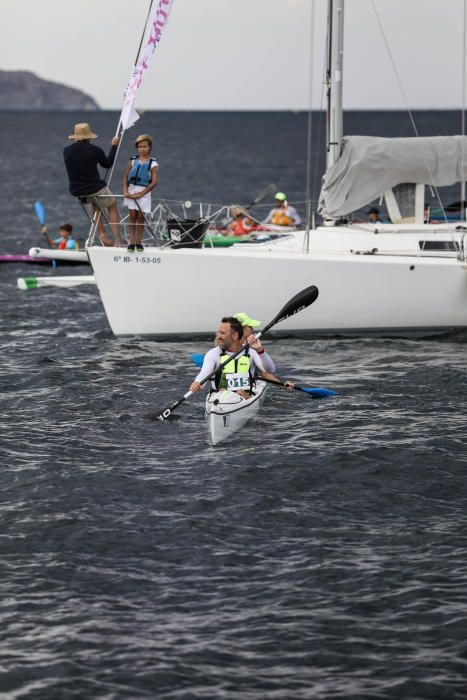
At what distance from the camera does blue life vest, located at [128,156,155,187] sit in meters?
17.5

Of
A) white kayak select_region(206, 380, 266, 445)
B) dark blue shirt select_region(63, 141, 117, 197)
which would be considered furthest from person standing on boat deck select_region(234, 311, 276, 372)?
dark blue shirt select_region(63, 141, 117, 197)

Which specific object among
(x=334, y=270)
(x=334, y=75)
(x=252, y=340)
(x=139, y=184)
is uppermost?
(x=334, y=75)

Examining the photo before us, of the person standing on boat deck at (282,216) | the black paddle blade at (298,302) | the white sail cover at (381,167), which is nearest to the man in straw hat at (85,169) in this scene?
the black paddle blade at (298,302)

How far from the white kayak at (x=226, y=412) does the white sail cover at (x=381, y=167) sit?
6.53 metres

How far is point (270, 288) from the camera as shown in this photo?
17.8m

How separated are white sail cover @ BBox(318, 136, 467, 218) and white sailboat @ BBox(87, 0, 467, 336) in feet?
0.06

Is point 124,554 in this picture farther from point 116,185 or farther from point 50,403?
point 116,185

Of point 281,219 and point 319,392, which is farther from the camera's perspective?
point 281,219

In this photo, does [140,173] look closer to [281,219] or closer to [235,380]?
[235,380]

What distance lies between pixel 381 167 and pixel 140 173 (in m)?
4.48

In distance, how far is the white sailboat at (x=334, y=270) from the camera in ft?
57.8

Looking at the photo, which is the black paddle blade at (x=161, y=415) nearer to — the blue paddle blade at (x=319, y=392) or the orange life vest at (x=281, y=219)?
the blue paddle blade at (x=319, y=392)

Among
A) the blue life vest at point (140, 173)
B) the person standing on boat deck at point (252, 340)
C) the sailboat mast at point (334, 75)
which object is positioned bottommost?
the person standing on boat deck at point (252, 340)

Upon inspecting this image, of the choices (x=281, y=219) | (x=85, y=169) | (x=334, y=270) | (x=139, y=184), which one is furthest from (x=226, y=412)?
(x=281, y=219)
